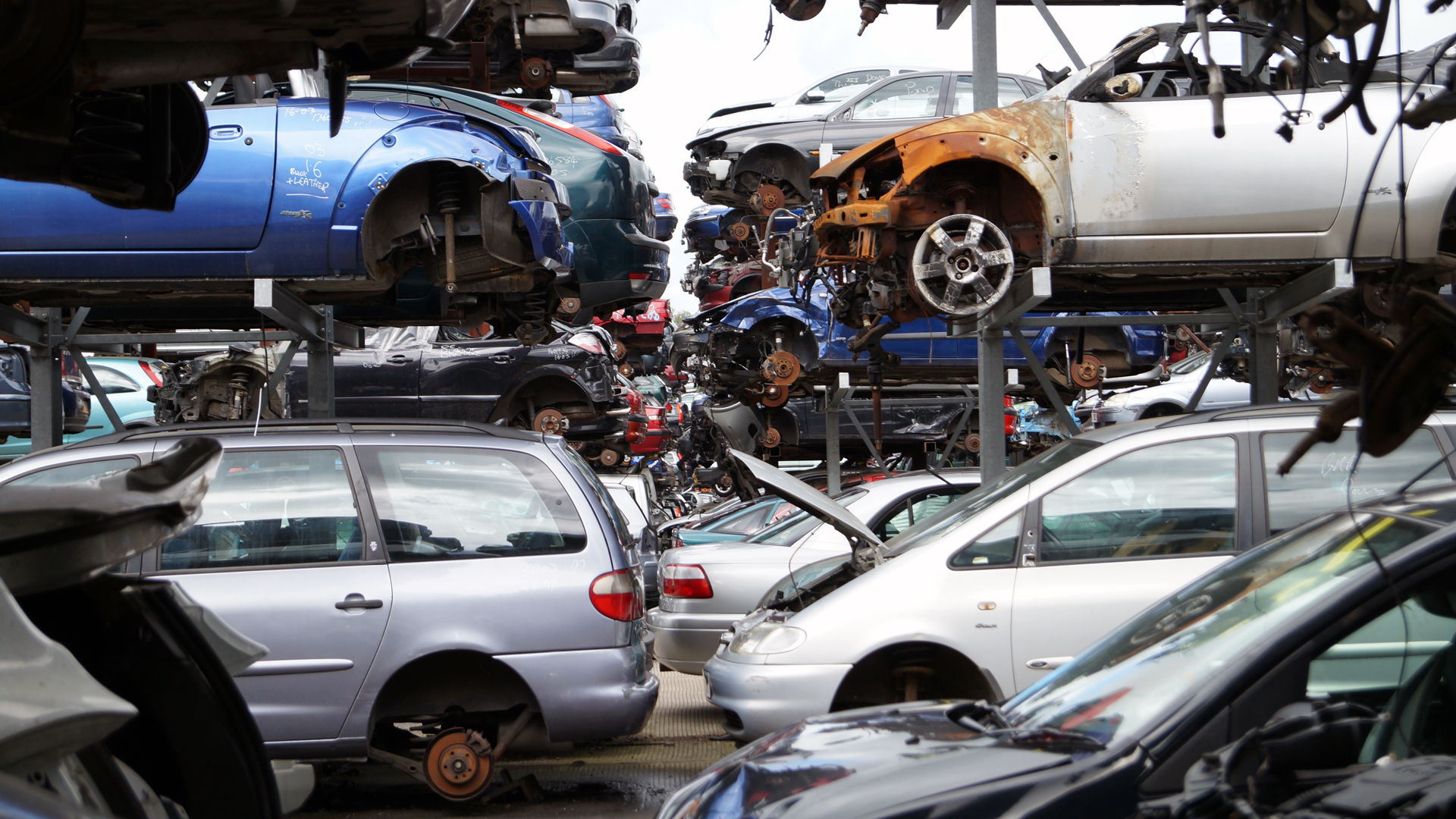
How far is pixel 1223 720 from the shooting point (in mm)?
2359

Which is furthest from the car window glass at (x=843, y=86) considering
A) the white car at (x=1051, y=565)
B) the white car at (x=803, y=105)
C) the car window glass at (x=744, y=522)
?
the white car at (x=1051, y=565)

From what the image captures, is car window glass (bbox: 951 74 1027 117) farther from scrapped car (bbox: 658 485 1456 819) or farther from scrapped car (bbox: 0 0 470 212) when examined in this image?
scrapped car (bbox: 0 0 470 212)

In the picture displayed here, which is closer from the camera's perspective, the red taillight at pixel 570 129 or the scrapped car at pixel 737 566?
the scrapped car at pixel 737 566

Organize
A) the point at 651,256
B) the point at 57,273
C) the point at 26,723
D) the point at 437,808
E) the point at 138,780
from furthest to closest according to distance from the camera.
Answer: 1. the point at 651,256
2. the point at 57,273
3. the point at 437,808
4. the point at 138,780
5. the point at 26,723

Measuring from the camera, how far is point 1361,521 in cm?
279

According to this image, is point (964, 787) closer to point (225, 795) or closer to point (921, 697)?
point (225, 795)

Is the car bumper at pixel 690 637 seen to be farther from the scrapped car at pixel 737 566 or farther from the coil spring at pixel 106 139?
the coil spring at pixel 106 139

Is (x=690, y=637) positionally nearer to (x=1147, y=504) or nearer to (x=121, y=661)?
(x=1147, y=504)

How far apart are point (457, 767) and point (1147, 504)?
3262mm

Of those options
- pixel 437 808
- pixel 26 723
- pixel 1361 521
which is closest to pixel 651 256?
pixel 437 808

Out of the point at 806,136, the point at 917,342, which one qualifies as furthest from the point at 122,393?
the point at 917,342

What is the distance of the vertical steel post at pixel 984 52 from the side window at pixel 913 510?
0.73m

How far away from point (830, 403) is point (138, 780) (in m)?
11.9

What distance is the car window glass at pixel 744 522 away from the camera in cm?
1056
